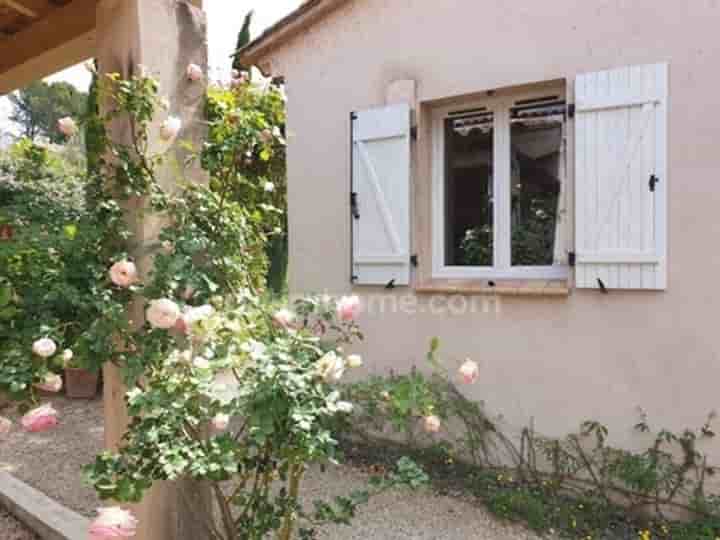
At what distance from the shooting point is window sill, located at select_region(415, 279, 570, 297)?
3424mm

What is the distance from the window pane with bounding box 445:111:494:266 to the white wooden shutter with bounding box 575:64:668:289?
70cm

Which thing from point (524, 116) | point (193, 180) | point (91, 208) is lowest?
point (91, 208)

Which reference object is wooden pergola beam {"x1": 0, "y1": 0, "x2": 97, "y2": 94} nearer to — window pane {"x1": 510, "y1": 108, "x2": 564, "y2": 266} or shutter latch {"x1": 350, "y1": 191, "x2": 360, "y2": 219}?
shutter latch {"x1": 350, "y1": 191, "x2": 360, "y2": 219}

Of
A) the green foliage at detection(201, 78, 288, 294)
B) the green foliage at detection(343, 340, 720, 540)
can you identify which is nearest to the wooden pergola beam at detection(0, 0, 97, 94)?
the green foliage at detection(201, 78, 288, 294)

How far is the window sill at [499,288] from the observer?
11.2 ft

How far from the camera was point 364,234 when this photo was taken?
4.14 metres

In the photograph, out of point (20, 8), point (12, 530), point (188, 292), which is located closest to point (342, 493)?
point (12, 530)

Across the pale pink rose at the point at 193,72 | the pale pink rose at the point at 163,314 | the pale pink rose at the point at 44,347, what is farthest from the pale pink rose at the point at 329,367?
the pale pink rose at the point at 193,72

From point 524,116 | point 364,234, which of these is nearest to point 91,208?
point 364,234

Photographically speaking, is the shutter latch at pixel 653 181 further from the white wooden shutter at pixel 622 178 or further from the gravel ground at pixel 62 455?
the gravel ground at pixel 62 455

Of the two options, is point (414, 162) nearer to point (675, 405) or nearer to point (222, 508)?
point (675, 405)

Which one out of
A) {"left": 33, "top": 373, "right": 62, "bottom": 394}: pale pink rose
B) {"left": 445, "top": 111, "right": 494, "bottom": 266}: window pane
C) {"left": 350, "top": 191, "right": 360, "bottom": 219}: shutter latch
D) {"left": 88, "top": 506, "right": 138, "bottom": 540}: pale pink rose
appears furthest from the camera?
{"left": 350, "top": 191, "right": 360, "bottom": 219}: shutter latch

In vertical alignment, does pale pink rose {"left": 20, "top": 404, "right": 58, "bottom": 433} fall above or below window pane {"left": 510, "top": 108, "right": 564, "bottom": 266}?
below

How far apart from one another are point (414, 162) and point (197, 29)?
2137 mm
